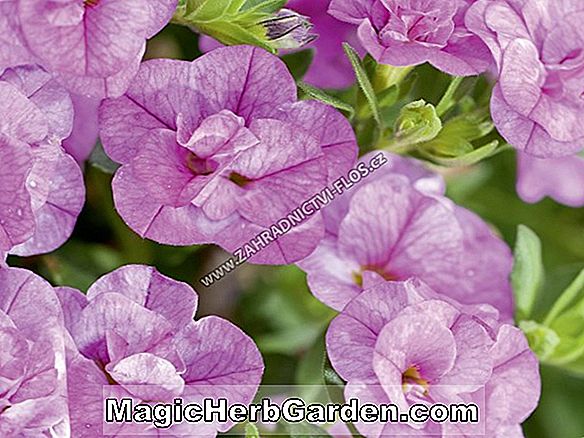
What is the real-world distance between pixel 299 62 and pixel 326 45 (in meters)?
0.05

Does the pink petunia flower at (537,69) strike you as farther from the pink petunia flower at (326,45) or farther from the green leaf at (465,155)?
the pink petunia flower at (326,45)

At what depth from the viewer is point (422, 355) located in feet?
2.06

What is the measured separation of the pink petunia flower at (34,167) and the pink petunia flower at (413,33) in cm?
17

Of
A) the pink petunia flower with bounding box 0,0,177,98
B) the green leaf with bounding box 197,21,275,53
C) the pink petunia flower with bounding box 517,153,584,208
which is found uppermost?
the pink petunia flower with bounding box 0,0,177,98

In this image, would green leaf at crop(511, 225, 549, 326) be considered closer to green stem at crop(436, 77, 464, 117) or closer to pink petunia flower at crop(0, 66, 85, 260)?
green stem at crop(436, 77, 464, 117)

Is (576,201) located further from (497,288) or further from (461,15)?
(461,15)

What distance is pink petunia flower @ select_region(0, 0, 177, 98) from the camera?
569 millimetres

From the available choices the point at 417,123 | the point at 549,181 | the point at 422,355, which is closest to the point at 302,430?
the point at 422,355

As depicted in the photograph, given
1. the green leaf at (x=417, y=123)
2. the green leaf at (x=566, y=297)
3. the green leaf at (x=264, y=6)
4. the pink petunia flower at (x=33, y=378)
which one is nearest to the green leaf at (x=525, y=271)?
the green leaf at (x=566, y=297)

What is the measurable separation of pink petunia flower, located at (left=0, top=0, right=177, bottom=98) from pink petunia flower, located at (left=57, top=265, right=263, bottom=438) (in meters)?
0.11

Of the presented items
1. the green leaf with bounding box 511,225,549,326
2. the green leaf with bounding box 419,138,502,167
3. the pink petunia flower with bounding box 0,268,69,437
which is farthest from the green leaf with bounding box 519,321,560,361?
the pink petunia flower with bounding box 0,268,69,437

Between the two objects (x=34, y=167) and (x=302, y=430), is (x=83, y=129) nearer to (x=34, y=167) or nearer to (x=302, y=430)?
(x=34, y=167)

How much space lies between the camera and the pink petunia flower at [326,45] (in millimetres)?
760

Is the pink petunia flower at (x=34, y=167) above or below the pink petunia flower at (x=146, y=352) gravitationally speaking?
above
